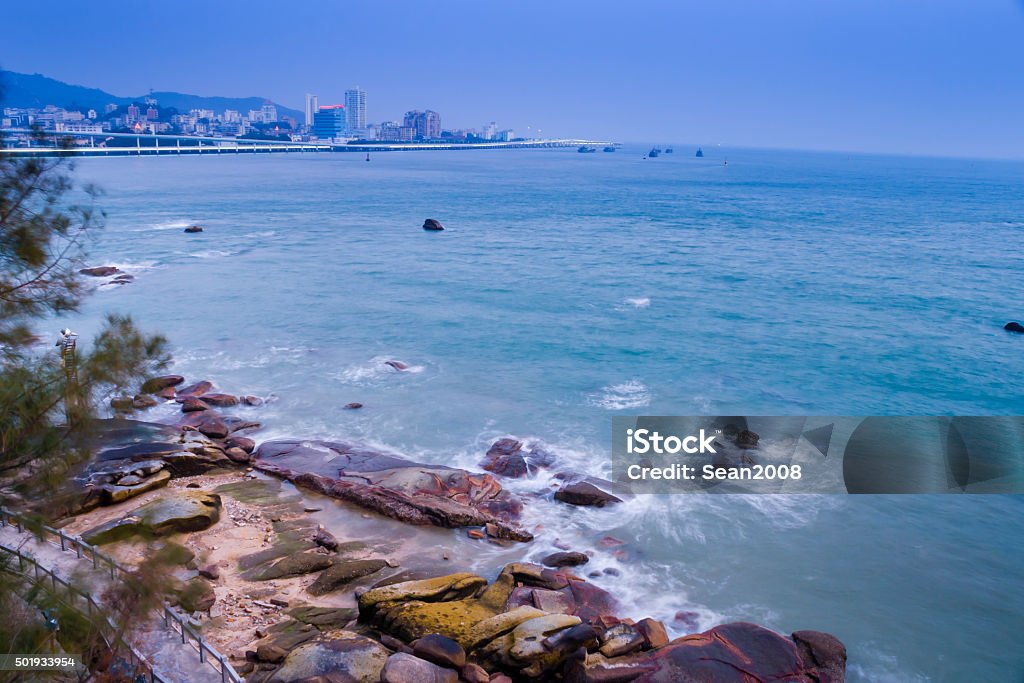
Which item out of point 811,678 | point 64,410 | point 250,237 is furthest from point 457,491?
point 250,237

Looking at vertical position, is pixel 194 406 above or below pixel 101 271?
below

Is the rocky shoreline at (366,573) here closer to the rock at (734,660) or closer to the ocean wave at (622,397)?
the rock at (734,660)

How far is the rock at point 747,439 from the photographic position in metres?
23.0

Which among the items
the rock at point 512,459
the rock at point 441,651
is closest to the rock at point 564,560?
the rock at point 441,651

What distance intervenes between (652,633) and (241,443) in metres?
14.1

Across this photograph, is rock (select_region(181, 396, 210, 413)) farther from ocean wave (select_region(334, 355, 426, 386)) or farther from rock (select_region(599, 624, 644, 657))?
rock (select_region(599, 624, 644, 657))

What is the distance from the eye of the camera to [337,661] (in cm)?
1172

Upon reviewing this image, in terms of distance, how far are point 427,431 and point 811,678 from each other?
14203mm

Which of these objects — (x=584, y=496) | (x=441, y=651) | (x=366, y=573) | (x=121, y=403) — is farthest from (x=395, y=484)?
(x=121, y=403)

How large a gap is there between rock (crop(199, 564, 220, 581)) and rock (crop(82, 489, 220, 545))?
1.68 metres

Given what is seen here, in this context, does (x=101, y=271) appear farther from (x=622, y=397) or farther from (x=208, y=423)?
(x=622, y=397)

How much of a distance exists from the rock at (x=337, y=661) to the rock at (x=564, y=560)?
197 inches

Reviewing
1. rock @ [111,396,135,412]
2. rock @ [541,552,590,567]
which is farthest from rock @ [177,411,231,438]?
rock @ [541,552,590,567]

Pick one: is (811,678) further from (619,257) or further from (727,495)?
(619,257)
